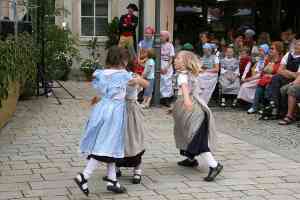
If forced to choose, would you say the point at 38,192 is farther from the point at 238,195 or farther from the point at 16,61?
the point at 16,61

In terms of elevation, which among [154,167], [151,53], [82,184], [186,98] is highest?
[151,53]

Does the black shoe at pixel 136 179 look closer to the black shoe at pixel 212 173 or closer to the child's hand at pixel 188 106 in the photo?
the black shoe at pixel 212 173

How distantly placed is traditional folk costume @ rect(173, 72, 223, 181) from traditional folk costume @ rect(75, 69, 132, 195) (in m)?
0.88

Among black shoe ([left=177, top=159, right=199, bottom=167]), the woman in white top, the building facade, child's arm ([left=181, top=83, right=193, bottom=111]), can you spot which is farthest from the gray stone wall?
child's arm ([left=181, top=83, right=193, bottom=111])

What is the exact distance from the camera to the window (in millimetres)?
18828

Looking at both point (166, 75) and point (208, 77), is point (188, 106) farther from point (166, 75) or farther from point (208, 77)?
point (166, 75)

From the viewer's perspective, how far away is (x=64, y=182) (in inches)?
254

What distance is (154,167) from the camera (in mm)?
7195

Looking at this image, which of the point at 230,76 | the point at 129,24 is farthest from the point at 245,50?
the point at 129,24

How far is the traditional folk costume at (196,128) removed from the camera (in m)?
6.71

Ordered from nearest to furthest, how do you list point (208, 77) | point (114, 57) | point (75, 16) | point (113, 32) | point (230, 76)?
point (114, 57)
point (208, 77)
point (230, 76)
point (113, 32)
point (75, 16)

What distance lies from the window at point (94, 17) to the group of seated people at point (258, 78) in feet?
20.2

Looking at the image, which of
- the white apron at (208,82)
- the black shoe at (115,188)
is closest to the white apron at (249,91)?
the white apron at (208,82)

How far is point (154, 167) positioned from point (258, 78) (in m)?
5.14
